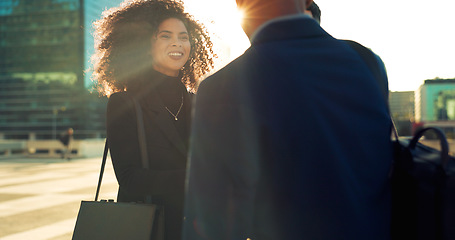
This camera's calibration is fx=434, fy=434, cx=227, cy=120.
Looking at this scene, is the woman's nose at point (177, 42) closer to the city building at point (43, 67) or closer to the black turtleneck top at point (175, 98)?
the black turtleneck top at point (175, 98)

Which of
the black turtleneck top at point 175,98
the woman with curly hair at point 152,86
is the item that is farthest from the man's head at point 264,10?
the black turtleneck top at point 175,98

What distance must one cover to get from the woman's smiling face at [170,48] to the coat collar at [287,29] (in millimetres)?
1384

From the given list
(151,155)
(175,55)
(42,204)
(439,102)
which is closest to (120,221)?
(151,155)

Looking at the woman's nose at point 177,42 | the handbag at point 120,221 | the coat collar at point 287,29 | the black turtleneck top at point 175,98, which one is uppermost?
the woman's nose at point 177,42

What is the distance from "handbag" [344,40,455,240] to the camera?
0.98 metres

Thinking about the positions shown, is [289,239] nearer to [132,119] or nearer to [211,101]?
[211,101]

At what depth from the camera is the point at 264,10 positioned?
1058 mm

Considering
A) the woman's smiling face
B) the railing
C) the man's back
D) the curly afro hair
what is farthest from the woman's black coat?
the railing

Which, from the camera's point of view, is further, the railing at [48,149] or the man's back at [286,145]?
the railing at [48,149]

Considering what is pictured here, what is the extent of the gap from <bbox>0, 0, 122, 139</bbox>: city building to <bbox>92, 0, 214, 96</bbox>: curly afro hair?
4168 inches

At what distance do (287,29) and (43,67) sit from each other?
384ft

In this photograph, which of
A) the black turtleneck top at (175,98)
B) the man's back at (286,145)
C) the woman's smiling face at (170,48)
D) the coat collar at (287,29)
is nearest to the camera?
the man's back at (286,145)

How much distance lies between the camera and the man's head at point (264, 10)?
41.3 inches

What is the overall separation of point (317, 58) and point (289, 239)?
0.42 metres
